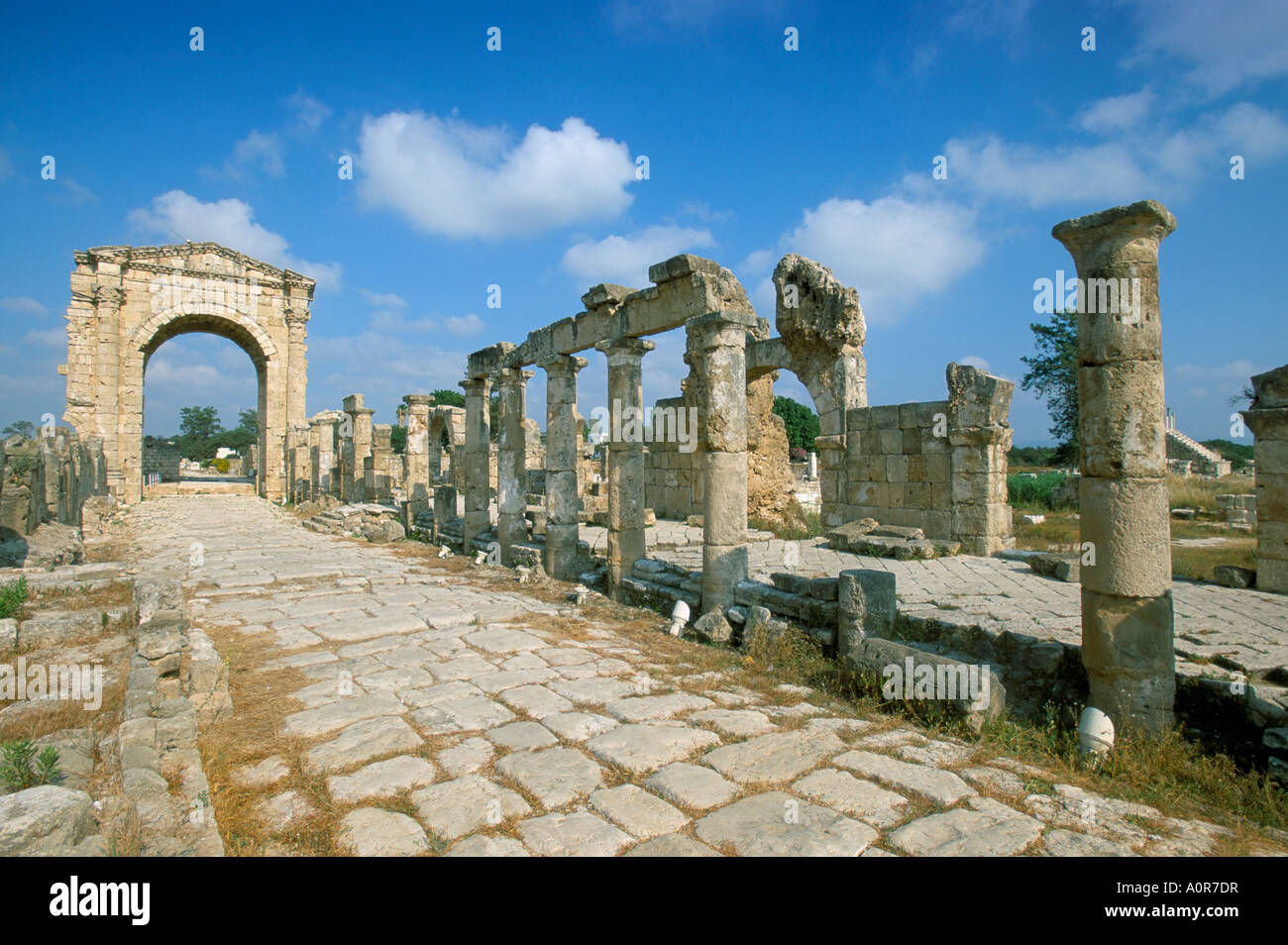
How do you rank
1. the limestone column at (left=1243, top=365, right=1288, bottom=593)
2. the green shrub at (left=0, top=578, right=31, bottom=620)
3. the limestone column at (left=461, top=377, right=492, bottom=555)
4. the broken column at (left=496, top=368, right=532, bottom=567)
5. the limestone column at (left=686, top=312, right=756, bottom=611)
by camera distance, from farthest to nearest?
1. the limestone column at (left=461, top=377, right=492, bottom=555)
2. the broken column at (left=496, top=368, right=532, bottom=567)
3. the limestone column at (left=1243, top=365, right=1288, bottom=593)
4. the limestone column at (left=686, top=312, right=756, bottom=611)
5. the green shrub at (left=0, top=578, right=31, bottom=620)

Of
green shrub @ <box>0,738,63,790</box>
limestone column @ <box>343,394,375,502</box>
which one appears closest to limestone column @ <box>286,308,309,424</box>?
limestone column @ <box>343,394,375,502</box>

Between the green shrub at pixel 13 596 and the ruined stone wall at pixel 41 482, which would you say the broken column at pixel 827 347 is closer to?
the green shrub at pixel 13 596

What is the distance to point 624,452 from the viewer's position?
8.71 metres

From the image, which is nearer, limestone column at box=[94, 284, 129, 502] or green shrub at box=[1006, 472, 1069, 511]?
green shrub at box=[1006, 472, 1069, 511]

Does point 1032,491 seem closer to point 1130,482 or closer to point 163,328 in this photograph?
point 1130,482

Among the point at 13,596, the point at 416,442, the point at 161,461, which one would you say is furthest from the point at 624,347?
the point at 161,461

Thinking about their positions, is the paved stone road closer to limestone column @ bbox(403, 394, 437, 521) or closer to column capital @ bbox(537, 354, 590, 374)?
column capital @ bbox(537, 354, 590, 374)

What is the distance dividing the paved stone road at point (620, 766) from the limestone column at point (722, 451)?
98cm

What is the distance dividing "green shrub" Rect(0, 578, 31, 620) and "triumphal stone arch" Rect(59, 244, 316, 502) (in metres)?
19.7

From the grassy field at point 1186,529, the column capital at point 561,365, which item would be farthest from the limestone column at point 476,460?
the grassy field at point 1186,529

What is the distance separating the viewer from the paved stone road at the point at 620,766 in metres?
3.08

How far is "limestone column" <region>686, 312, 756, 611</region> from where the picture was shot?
7.18 meters
